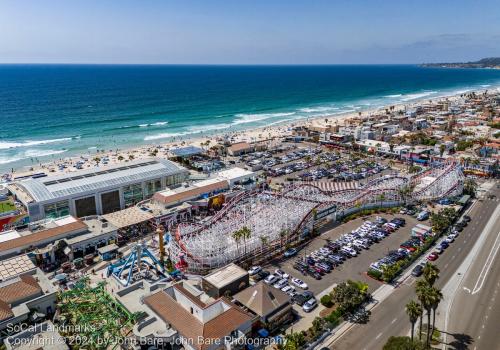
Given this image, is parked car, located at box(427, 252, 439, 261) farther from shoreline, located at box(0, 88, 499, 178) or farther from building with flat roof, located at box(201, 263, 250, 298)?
shoreline, located at box(0, 88, 499, 178)

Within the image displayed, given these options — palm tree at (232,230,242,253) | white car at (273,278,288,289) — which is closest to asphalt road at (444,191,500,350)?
white car at (273,278,288,289)

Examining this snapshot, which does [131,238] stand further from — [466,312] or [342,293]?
[466,312]

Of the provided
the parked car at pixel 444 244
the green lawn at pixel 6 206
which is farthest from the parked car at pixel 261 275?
the green lawn at pixel 6 206

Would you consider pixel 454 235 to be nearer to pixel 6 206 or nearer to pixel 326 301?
pixel 326 301

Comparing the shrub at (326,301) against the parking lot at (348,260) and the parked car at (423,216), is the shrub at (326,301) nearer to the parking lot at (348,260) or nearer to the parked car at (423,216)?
the parking lot at (348,260)

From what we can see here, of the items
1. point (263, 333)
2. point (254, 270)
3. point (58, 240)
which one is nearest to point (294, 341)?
point (263, 333)

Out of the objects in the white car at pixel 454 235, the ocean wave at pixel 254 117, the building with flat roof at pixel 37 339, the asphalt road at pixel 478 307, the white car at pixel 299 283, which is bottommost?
the white car at pixel 299 283
